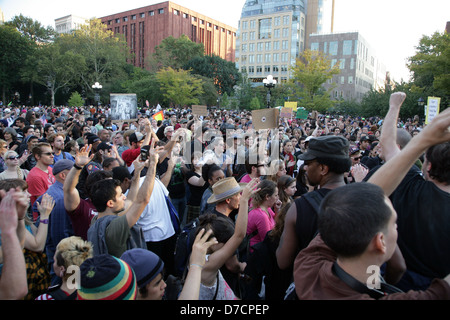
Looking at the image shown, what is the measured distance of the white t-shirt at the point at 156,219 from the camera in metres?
4.07

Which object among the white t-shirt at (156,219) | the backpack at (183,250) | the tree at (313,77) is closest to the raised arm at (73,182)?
the white t-shirt at (156,219)

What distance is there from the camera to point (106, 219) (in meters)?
2.93

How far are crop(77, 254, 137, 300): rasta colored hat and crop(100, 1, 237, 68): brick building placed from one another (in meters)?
87.9

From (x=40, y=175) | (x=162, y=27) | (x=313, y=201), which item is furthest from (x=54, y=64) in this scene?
(x=313, y=201)

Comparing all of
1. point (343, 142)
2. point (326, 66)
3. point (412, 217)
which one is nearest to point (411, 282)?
point (412, 217)

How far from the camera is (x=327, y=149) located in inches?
94.2

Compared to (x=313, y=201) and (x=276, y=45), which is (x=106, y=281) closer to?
(x=313, y=201)

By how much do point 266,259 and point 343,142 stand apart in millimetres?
1302

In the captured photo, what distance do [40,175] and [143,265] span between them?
3710mm

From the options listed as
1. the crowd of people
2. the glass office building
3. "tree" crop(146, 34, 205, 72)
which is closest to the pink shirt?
the crowd of people

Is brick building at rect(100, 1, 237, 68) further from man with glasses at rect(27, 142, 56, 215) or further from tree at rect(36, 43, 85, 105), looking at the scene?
man with glasses at rect(27, 142, 56, 215)

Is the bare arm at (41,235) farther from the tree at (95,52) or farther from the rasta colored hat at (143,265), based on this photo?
the tree at (95,52)

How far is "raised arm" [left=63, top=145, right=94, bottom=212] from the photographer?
11.0ft
